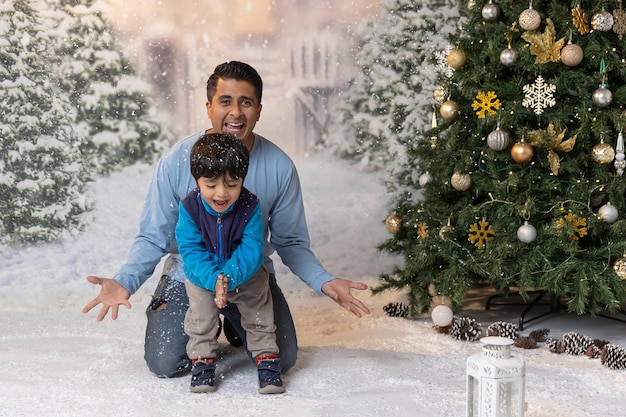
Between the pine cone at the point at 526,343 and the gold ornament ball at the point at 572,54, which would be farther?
the pine cone at the point at 526,343

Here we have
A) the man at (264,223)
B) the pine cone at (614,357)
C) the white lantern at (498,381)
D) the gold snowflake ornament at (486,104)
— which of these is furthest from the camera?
the gold snowflake ornament at (486,104)

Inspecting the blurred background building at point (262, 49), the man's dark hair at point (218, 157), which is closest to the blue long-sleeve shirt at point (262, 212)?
the man's dark hair at point (218, 157)

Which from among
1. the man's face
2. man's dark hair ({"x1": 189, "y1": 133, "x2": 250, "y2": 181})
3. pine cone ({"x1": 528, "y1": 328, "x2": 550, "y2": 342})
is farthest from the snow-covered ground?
the man's face

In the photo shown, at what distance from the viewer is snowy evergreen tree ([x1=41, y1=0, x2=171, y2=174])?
4660 millimetres

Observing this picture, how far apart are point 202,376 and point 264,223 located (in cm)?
60

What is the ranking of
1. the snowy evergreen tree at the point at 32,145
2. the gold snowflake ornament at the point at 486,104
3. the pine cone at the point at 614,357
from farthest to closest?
1. the snowy evergreen tree at the point at 32,145
2. the gold snowflake ornament at the point at 486,104
3. the pine cone at the point at 614,357

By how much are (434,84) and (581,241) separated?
168 centimetres

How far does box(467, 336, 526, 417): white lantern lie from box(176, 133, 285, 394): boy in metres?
0.78

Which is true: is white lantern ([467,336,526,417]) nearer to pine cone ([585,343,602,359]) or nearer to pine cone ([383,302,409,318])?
pine cone ([585,343,602,359])

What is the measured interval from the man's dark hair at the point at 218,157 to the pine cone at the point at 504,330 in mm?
1390

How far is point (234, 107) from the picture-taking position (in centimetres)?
299

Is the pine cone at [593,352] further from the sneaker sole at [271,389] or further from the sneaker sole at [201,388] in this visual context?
the sneaker sole at [201,388]

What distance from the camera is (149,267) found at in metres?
2.98

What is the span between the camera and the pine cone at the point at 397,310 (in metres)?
3.97
